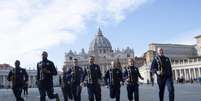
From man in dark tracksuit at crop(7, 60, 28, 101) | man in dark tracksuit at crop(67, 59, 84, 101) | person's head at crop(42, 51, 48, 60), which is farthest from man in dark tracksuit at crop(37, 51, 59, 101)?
man in dark tracksuit at crop(67, 59, 84, 101)

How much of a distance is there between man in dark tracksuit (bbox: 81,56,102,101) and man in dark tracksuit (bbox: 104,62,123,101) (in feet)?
1.99

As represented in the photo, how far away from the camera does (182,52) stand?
18762cm

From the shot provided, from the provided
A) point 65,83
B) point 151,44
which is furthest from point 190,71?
point 65,83

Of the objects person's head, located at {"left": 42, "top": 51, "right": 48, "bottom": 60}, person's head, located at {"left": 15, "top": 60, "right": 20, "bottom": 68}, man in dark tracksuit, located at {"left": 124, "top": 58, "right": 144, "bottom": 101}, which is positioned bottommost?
man in dark tracksuit, located at {"left": 124, "top": 58, "right": 144, "bottom": 101}

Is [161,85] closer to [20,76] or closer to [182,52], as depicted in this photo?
[20,76]

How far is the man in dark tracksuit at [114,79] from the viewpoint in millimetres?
16875

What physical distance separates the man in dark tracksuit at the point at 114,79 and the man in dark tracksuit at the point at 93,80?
23.8 inches

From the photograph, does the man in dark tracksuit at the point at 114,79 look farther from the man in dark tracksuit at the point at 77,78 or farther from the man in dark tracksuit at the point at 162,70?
the man in dark tracksuit at the point at 162,70

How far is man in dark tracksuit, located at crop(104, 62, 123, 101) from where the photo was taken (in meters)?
16.9

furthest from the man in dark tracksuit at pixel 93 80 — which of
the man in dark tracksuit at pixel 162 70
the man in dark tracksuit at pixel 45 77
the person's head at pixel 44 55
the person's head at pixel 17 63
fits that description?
the person's head at pixel 17 63

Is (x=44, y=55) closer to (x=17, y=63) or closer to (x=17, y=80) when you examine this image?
(x=17, y=63)

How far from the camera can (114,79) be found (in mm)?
16984

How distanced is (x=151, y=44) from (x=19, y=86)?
16583 centimetres

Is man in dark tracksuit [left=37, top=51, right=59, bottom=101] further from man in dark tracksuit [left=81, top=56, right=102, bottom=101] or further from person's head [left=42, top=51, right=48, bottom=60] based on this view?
man in dark tracksuit [left=81, top=56, right=102, bottom=101]
